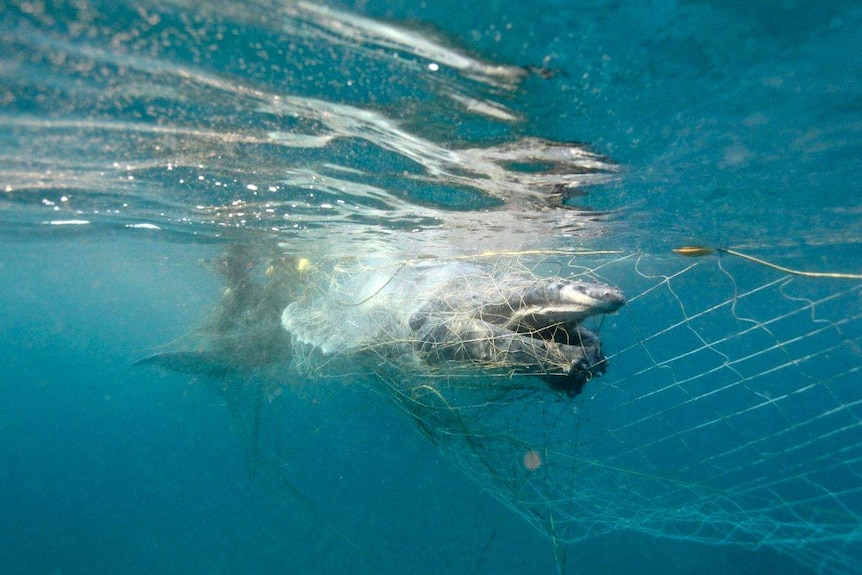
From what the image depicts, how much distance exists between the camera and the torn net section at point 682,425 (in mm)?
5910

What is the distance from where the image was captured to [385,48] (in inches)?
184

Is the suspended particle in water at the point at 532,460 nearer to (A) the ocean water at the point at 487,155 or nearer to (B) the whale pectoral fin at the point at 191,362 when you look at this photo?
(A) the ocean water at the point at 487,155

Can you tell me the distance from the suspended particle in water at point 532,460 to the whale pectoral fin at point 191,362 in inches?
336

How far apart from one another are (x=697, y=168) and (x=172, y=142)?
919 centimetres

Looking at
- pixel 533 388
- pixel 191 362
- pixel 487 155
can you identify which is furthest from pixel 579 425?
pixel 191 362

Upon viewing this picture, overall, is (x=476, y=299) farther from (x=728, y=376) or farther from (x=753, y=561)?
(x=728, y=376)

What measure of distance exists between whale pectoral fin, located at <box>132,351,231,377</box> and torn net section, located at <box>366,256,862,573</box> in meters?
5.84

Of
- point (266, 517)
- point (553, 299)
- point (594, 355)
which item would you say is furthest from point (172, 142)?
point (266, 517)

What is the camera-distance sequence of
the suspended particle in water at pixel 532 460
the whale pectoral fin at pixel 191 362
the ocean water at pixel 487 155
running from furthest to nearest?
1. the whale pectoral fin at pixel 191 362
2. the suspended particle in water at pixel 532 460
3. the ocean water at pixel 487 155

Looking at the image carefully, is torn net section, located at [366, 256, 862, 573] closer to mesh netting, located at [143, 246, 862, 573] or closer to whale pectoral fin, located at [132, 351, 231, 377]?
mesh netting, located at [143, 246, 862, 573]

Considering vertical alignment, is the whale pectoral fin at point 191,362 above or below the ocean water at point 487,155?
below

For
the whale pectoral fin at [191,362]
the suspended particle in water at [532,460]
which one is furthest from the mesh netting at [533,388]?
the whale pectoral fin at [191,362]

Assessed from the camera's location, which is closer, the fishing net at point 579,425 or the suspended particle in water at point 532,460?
the fishing net at point 579,425

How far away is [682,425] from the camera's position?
65312mm
